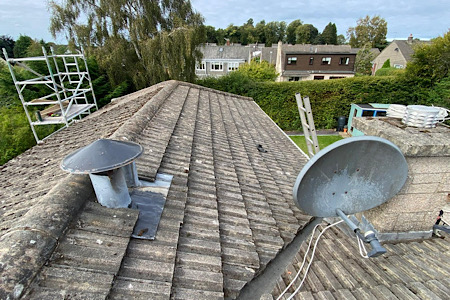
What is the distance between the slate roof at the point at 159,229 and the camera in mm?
1395

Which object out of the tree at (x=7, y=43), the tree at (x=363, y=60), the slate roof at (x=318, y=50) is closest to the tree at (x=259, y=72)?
the slate roof at (x=318, y=50)

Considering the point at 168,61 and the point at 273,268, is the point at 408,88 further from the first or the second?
the point at 273,268

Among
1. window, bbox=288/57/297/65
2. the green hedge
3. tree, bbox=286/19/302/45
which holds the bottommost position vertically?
the green hedge

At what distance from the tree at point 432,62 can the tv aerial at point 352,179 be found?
1988 centimetres

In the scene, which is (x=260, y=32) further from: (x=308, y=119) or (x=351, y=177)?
(x=351, y=177)

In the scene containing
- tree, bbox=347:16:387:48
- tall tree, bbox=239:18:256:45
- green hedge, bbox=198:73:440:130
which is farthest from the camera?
tall tree, bbox=239:18:256:45

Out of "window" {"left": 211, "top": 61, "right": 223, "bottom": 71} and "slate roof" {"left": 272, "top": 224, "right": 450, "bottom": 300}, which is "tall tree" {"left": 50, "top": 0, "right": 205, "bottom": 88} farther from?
"window" {"left": 211, "top": 61, "right": 223, "bottom": 71}

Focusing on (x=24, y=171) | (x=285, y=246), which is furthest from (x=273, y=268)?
(x=24, y=171)

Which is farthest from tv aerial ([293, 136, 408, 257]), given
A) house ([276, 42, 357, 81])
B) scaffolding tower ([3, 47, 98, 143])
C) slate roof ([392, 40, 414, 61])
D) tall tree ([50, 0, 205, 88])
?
slate roof ([392, 40, 414, 61])

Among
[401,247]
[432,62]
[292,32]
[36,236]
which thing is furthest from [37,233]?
[292,32]

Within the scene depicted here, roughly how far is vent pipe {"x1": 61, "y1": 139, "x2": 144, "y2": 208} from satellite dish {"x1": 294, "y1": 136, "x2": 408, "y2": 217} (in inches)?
54.8

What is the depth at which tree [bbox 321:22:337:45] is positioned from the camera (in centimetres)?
6756

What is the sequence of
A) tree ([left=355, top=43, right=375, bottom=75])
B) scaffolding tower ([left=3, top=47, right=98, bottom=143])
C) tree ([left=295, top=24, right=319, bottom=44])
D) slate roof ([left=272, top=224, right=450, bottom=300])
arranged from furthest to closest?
tree ([left=295, top=24, right=319, bottom=44]) → tree ([left=355, top=43, right=375, bottom=75]) → scaffolding tower ([left=3, top=47, right=98, bottom=143]) → slate roof ([left=272, top=224, right=450, bottom=300])

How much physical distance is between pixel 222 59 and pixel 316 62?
1554 cm
